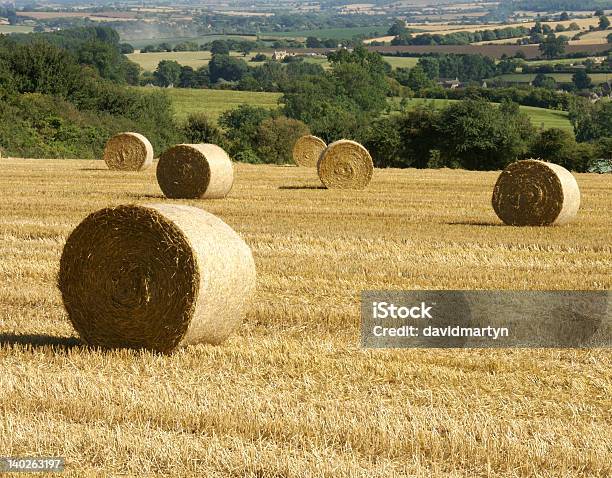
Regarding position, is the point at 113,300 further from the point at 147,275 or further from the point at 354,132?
the point at 354,132

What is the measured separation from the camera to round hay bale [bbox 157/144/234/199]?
23.6m

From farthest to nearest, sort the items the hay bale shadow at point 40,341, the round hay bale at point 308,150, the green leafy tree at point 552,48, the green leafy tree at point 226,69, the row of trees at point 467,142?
the green leafy tree at point 552,48 < the green leafy tree at point 226,69 < the row of trees at point 467,142 < the round hay bale at point 308,150 < the hay bale shadow at point 40,341

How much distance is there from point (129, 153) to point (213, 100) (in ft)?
178

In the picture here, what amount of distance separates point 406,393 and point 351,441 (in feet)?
3.94

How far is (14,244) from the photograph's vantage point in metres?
16.6

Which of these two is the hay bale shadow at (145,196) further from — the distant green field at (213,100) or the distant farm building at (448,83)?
the distant farm building at (448,83)

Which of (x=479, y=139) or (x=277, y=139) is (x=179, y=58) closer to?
(x=277, y=139)

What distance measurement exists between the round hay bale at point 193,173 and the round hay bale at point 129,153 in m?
8.12

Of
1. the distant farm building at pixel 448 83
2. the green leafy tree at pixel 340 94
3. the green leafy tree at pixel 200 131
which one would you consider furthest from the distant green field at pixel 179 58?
the green leafy tree at pixel 200 131

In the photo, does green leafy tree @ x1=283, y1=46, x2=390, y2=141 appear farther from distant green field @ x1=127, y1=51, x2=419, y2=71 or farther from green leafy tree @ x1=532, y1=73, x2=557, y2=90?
distant green field @ x1=127, y1=51, x2=419, y2=71

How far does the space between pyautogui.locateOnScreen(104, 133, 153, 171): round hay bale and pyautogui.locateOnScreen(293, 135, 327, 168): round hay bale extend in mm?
7076

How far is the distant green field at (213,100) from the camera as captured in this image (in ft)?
261

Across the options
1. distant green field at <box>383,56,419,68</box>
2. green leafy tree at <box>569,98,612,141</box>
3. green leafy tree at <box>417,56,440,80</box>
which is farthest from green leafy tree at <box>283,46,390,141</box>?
distant green field at <box>383,56,419,68</box>

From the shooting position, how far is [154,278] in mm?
9492
